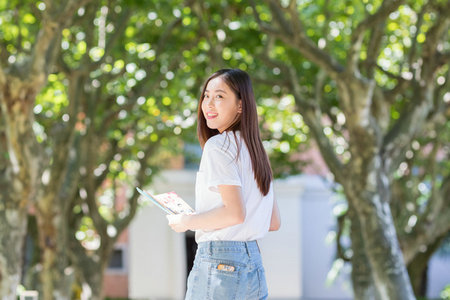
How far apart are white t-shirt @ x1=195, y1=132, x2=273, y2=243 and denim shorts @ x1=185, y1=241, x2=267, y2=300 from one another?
1.7 inches

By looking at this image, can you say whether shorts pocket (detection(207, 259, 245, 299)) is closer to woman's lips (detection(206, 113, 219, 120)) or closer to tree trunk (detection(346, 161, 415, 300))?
woman's lips (detection(206, 113, 219, 120))

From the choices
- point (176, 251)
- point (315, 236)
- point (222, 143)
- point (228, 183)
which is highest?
point (222, 143)

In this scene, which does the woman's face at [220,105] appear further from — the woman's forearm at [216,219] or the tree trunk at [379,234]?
the tree trunk at [379,234]

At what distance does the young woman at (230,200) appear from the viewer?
301 centimetres

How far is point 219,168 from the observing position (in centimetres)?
303

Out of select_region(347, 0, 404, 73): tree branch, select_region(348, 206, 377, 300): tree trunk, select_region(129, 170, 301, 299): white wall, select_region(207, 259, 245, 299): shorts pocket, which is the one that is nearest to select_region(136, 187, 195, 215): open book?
select_region(207, 259, 245, 299): shorts pocket

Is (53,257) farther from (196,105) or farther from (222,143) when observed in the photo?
(222,143)

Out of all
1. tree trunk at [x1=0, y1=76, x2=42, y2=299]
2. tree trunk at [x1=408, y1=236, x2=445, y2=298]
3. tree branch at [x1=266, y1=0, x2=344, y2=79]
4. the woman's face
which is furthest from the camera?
tree trunk at [x1=408, y1=236, x2=445, y2=298]

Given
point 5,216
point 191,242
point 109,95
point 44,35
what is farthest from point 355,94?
point 191,242

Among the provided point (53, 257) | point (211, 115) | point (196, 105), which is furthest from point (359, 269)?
point (211, 115)

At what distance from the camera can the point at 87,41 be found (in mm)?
10336

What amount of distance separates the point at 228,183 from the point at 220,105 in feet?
1.37

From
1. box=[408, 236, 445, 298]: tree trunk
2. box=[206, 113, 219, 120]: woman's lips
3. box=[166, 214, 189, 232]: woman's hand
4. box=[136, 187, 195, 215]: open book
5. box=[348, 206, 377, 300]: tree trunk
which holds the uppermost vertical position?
box=[206, 113, 219, 120]: woman's lips

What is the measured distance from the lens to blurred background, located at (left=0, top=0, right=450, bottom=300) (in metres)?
7.69
